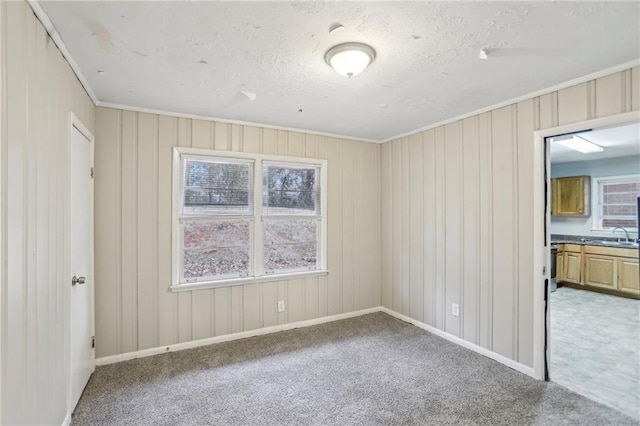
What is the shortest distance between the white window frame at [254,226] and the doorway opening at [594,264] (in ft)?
7.56

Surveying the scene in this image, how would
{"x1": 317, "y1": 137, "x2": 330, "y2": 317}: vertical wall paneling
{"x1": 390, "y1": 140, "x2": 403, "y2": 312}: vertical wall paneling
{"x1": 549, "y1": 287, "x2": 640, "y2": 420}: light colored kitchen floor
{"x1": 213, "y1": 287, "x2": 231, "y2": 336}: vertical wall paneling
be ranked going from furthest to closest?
{"x1": 390, "y1": 140, "x2": 403, "y2": 312}: vertical wall paneling
{"x1": 317, "y1": 137, "x2": 330, "y2": 317}: vertical wall paneling
{"x1": 213, "y1": 287, "x2": 231, "y2": 336}: vertical wall paneling
{"x1": 549, "y1": 287, "x2": 640, "y2": 420}: light colored kitchen floor

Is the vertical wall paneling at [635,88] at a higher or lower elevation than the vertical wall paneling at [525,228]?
higher

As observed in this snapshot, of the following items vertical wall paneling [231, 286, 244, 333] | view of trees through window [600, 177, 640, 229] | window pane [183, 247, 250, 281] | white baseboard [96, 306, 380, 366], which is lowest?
white baseboard [96, 306, 380, 366]

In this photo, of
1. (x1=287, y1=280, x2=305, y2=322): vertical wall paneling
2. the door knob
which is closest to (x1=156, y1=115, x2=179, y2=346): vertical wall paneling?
the door knob

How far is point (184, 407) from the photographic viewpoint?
2.27 metres

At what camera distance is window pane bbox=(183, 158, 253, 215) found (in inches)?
130

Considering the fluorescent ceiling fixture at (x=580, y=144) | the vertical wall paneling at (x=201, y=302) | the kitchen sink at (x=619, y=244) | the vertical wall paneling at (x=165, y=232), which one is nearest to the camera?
the vertical wall paneling at (x=165, y=232)

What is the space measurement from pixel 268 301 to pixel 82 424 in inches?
74.3

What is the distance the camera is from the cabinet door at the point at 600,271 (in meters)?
5.31

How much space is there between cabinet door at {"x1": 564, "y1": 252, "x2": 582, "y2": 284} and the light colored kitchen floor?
23.9 inches

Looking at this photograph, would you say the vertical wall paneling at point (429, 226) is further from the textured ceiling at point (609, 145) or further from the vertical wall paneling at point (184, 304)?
the vertical wall paneling at point (184, 304)

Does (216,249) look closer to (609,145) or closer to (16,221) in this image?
(16,221)

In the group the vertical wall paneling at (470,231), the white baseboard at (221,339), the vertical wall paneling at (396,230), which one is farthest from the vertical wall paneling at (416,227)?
the white baseboard at (221,339)

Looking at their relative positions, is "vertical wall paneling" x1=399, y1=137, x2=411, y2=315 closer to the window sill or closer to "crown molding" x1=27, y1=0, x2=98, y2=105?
the window sill
